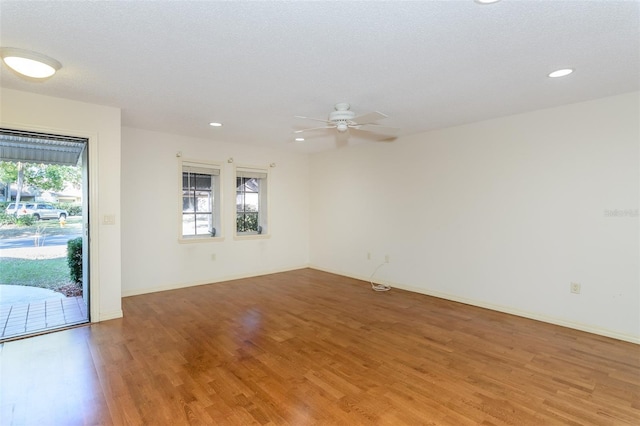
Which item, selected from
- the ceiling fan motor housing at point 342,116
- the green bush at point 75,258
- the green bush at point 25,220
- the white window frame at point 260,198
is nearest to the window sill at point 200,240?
the white window frame at point 260,198

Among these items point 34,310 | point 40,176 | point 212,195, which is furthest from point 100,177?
point 212,195

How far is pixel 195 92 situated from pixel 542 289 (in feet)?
14.5

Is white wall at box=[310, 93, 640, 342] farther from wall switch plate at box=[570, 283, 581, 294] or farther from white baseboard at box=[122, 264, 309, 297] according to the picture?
white baseboard at box=[122, 264, 309, 297]

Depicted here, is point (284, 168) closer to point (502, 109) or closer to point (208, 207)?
point (208, 207)

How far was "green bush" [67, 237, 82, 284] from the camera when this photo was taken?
14.3ft

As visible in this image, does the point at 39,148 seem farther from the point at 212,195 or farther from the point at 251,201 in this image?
the point at 251,201

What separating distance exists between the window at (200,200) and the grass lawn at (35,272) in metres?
1.64

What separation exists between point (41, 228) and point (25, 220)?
0.19 meters

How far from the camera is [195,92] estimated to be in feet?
10.6

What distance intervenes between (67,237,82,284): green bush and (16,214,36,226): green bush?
21.2 inches

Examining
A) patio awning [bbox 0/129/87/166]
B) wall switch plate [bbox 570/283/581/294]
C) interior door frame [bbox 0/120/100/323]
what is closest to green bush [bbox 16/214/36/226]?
patio awning [bbox 0/129/87/166]

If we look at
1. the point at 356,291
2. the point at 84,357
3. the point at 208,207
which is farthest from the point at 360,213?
the point at 84,357

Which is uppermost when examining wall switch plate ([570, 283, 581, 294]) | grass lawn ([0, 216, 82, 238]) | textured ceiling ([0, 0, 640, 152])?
textured ceiling ([0, 0, 640, 152])

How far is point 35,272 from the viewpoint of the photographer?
4156 millimetres
